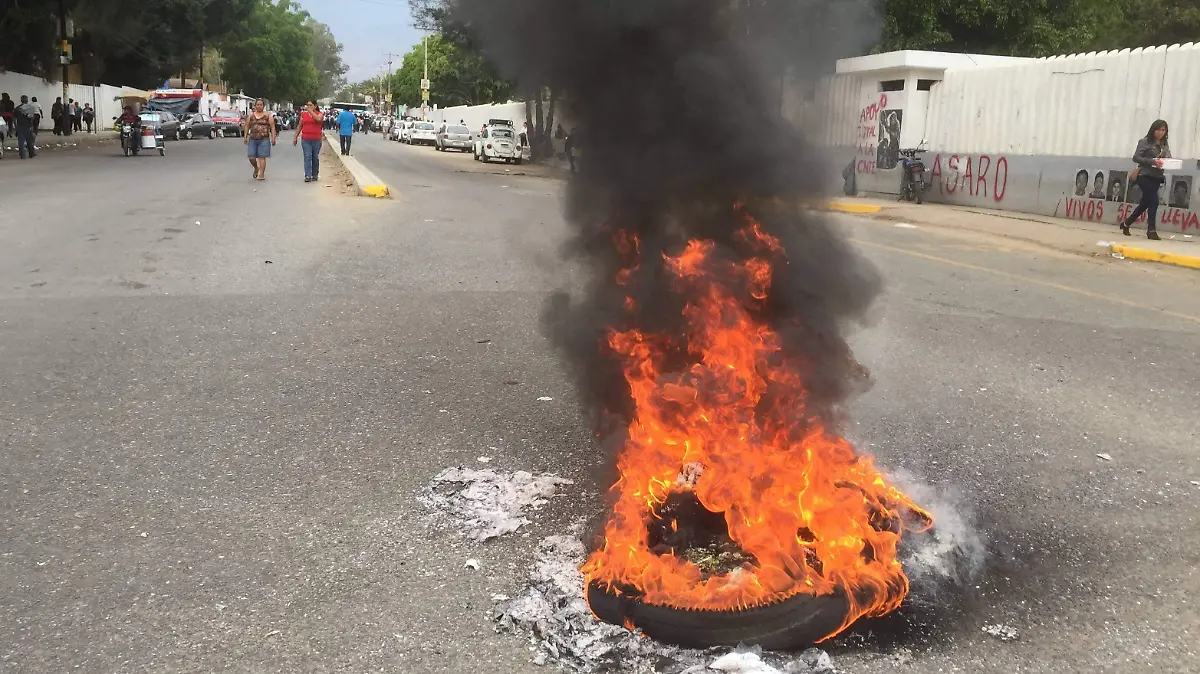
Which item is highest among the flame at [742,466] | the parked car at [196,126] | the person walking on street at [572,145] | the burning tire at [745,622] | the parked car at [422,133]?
the parked car at [422,133]

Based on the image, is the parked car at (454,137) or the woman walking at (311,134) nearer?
the woman walking at (311,134)

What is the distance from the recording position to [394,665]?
2523 millimetres

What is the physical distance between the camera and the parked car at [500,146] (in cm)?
3184

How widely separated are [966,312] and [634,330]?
5.28 meters

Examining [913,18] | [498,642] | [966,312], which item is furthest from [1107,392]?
[913,18]

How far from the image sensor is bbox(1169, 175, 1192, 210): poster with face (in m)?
13.0

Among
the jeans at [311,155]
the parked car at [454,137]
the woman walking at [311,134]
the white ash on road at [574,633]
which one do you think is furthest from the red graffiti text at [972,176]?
the parked car at [454,137]

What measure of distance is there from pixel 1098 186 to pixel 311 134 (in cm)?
1392

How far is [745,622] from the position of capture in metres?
2.60

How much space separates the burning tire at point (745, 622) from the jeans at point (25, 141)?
25.6m

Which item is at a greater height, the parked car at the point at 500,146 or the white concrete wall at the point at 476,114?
the white concrete wall at the point at 476,114

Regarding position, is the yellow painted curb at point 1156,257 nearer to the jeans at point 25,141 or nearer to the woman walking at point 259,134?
the woman walking at point 259,134

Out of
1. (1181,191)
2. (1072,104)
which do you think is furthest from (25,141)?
(1181,191)

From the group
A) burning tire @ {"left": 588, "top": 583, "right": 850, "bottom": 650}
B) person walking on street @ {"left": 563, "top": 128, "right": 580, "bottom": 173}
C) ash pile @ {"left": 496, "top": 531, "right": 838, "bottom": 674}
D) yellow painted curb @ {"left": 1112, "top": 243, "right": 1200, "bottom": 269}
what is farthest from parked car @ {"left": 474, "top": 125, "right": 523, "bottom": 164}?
burning tire @ {"left": 588, "top": 583, "right": 850, "bottom": 650}
